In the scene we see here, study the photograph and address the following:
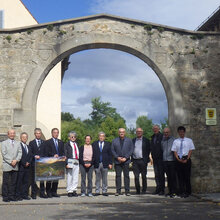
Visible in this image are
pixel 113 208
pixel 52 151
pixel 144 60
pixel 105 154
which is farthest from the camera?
pixel 144 60

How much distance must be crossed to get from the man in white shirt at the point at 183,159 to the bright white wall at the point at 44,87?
13.1 meters

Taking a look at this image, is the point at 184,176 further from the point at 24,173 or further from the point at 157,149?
the point at 24,173

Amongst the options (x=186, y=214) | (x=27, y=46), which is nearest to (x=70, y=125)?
(x=27, y=46)

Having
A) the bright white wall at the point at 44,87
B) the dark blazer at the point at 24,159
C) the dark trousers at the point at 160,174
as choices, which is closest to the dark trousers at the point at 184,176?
the dark trousers at the point at 160,174

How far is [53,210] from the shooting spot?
24.2ft

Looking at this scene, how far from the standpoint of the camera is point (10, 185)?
9.02 meters

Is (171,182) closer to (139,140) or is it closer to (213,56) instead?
(139,140)

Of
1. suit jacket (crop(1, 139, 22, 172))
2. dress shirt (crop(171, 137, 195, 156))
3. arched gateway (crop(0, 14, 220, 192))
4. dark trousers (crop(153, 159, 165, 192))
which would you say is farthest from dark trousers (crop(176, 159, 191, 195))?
suit jacket (crop(1, 139, 22, 172))

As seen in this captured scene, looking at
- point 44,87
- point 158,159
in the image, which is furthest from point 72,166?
point 44,87

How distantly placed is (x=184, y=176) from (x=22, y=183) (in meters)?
3.80

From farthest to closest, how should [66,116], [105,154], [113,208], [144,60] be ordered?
[66,116], [144,60], [105,154], [113,208]

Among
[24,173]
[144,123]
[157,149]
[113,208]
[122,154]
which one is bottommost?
[113,208]

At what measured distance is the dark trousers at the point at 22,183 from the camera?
9102 millimetres

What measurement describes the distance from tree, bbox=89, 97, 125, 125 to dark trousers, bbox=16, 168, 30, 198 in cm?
6117
